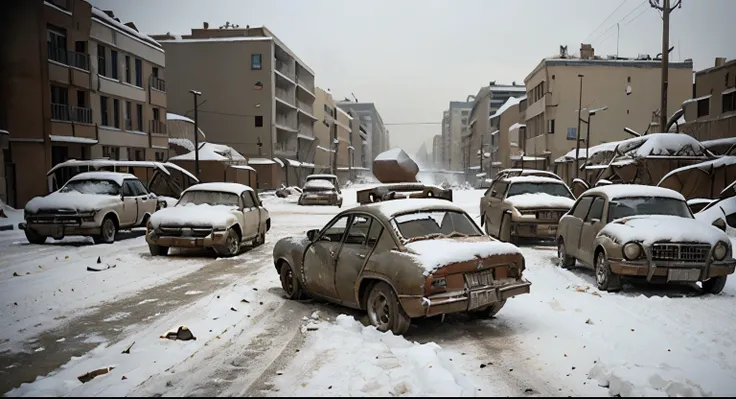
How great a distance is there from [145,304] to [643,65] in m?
57.6

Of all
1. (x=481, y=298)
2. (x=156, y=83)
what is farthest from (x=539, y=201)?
(x=156, y=83)

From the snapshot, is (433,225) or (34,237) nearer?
(433,225)

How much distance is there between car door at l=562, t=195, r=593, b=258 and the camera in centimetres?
1038

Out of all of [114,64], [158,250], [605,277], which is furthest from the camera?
[114,64]

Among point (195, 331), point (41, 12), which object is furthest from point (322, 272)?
point (41, 12)

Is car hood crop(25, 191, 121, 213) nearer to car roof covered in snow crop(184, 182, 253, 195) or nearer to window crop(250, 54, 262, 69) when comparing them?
car roof covered in snow crop(184, 182, 253, 195)

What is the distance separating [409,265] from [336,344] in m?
1.14

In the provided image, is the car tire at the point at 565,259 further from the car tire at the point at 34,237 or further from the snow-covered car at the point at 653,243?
the car tire at the point at 34,237

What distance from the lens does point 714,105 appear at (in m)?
31.5

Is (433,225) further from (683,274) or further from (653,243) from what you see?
(683,274)

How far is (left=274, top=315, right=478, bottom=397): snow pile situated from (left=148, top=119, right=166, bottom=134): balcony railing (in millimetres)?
38907

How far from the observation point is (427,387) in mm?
4496

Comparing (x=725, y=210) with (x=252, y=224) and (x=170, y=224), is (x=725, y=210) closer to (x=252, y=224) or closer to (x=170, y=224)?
(x=252, y=224)

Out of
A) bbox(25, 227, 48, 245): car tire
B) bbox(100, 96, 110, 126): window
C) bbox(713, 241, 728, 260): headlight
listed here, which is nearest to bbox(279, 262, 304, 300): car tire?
bbox(713, 241, 728, 260): headlight
